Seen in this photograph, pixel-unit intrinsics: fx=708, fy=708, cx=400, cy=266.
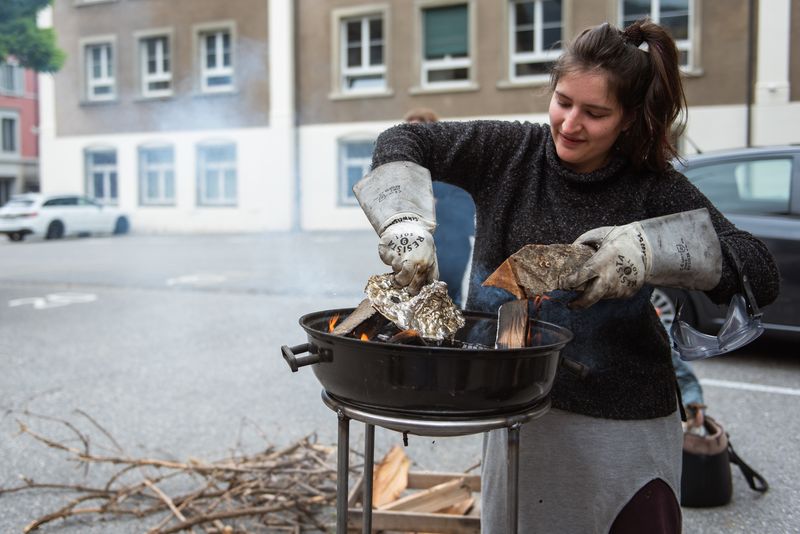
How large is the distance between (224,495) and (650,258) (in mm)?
2031

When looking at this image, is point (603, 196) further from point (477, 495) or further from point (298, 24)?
point (298, 24)

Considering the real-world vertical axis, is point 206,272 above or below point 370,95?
below

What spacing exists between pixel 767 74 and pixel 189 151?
1254cm

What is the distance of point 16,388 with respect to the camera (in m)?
4.62

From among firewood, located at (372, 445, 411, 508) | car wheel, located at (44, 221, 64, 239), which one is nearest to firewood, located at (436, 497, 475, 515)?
firewood, located at (372, 445, 411, 508)

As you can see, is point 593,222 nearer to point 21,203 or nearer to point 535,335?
point 535,335

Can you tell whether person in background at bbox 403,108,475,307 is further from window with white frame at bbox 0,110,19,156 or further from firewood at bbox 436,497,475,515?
window with white frame at bbox 0,110,19,156

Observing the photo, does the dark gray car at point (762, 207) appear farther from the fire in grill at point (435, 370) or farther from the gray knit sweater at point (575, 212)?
the fire in grill at point (435, 370)

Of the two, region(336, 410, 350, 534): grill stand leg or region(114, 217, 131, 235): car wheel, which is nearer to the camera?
region(336, 410, 350, 534): grill stand leg

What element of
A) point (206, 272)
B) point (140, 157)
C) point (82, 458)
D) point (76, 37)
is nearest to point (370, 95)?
point (140, 157)

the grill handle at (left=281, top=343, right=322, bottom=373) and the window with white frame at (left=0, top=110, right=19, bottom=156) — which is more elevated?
the window with white frame at (left=0, top=110, right=19, bottom=156)

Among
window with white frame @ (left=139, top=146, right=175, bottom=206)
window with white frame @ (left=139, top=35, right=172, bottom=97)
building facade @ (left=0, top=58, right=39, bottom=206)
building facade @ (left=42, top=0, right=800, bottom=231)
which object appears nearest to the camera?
building facade @ (left=42, top=0, right=800, bottom=231)

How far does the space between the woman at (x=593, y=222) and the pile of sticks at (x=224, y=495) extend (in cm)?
117

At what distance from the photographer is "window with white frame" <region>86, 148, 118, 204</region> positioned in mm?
19734
